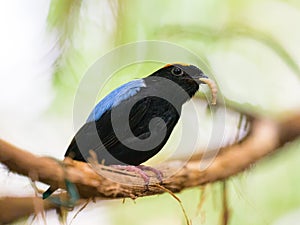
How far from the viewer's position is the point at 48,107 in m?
1.24

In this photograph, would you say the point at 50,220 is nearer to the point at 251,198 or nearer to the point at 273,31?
the point at 251,198

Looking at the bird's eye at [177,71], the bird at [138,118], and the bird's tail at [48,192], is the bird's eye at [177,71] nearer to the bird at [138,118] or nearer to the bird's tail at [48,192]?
the bird at [138,118]

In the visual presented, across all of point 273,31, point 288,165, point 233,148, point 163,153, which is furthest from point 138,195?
point 273,31

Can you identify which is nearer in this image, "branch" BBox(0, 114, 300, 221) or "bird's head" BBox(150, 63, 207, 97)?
"branch" BBox(0, 114, 300, 221)

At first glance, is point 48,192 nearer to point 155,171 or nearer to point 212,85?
point 155,171

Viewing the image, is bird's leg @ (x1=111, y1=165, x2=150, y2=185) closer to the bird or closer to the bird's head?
the bird

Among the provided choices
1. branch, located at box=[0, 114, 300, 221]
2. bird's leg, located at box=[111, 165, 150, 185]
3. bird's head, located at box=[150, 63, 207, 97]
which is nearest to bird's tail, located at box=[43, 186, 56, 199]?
branch, located at box=[0, 114, 300, 221]

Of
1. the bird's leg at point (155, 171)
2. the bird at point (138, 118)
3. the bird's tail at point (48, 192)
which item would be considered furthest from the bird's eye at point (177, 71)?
the bird's tail at point (48, 192)

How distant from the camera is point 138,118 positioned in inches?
46.4

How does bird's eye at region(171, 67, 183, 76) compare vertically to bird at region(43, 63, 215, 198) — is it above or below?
above

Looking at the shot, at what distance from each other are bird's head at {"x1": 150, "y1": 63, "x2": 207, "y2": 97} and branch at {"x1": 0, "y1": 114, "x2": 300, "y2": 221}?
6.4 inches

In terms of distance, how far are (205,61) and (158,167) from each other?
0.28 meters

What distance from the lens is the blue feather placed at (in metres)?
1.19

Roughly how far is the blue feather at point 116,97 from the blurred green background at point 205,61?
0.12ft
